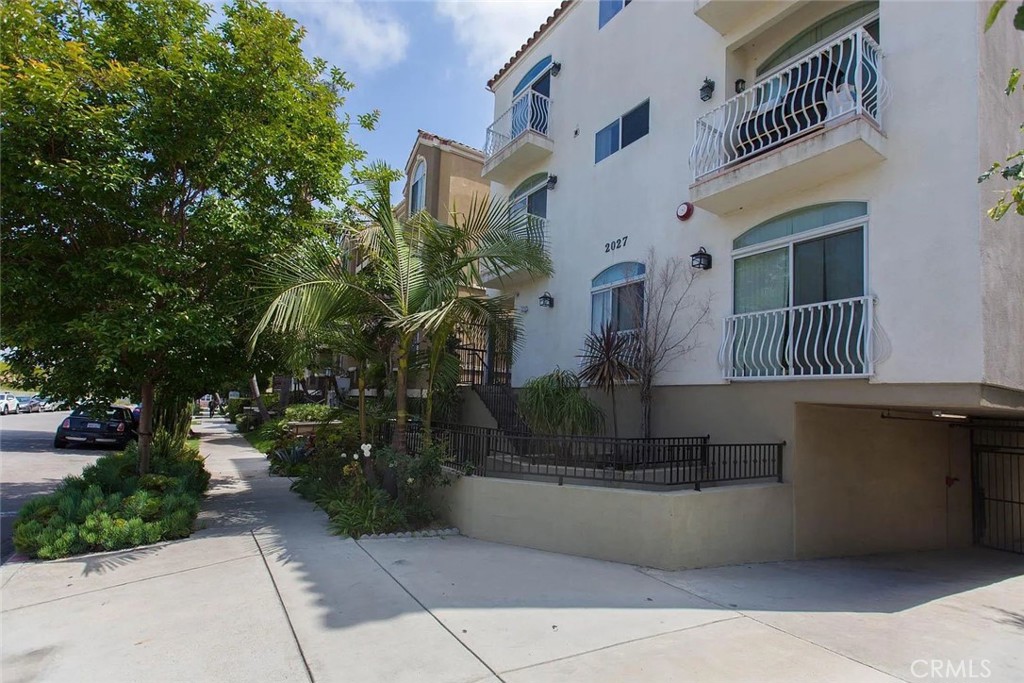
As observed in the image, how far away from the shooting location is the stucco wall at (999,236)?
5968 millimetres

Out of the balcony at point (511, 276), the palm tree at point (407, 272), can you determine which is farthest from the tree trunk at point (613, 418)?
the balcony at point (511, 276)

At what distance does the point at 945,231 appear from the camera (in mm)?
6168

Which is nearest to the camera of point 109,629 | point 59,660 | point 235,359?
point 59,660

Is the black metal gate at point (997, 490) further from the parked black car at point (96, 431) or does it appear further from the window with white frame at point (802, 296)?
the parked black car at point (96, 431)

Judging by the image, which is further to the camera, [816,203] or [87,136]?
[816,203]

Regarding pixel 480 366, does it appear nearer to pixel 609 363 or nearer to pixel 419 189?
pixel 609 363

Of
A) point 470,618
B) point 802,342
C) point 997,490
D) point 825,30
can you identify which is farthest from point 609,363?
point 997,490

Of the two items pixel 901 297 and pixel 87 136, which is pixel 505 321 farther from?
pixel 87 136

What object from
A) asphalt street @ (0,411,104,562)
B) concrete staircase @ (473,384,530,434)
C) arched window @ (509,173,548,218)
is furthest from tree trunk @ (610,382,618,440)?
asphalt street @ (0,411,104,562)

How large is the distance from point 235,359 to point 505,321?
4317 mm

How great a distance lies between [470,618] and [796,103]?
25.9 ft

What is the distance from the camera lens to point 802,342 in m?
7.47

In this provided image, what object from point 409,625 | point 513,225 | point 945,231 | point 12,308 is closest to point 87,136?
point 12,308

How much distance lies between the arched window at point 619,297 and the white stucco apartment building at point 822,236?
60 millimetres
